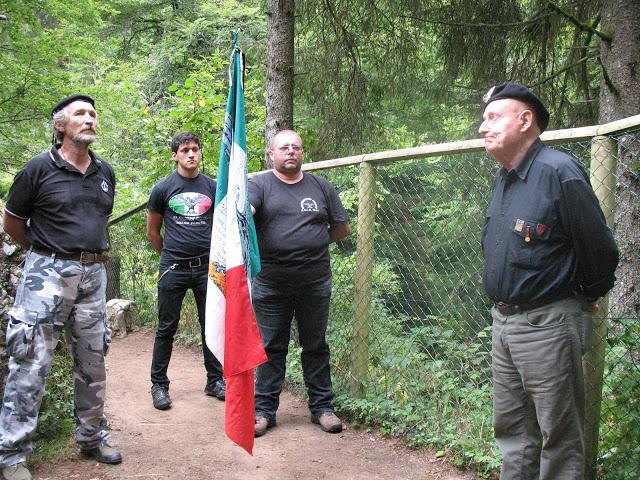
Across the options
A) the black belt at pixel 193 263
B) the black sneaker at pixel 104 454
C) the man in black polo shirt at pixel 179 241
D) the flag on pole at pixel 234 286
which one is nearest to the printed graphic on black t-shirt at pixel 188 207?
the man in black polo shirt at pixel 179 241

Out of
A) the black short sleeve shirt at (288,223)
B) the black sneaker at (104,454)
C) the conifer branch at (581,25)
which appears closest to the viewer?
the black sneaker at (104,454)

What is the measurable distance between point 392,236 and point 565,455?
6.94 ft

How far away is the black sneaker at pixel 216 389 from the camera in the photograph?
4.69m

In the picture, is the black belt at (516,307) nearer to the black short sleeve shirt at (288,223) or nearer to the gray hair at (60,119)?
the black short sleeve shirt at (288,223)

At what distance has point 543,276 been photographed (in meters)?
2.36

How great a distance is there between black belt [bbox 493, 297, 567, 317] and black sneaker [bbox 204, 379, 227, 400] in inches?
107

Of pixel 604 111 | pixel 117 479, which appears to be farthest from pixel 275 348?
pixel 604 111

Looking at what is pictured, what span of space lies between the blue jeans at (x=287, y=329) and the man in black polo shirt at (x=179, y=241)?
0.70 m

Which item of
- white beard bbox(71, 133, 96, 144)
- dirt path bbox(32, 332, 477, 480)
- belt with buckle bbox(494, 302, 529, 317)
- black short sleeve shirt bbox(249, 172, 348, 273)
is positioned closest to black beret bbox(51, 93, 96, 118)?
white beard bbox(71, 133, 96, 144)

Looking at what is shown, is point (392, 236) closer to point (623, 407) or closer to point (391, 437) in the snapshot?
point (391, 437)

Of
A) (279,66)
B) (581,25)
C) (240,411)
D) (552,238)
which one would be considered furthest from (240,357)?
(581,25)

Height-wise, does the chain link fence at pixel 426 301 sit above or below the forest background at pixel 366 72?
below

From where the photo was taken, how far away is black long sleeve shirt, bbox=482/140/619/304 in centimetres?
230

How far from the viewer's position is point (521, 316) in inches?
96.2
